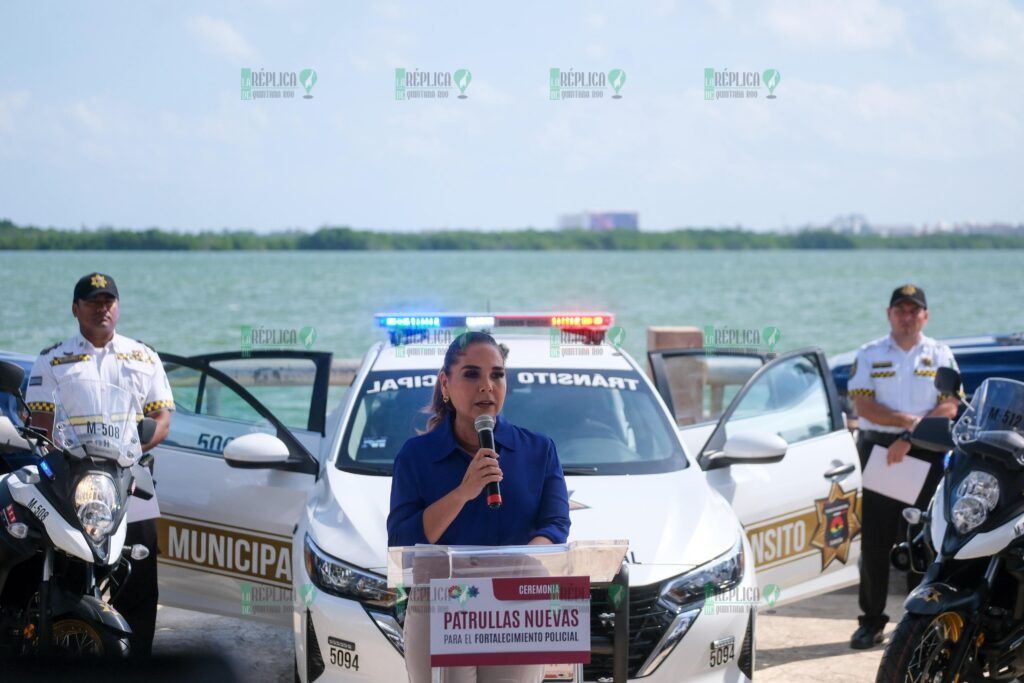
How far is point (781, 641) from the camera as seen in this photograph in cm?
637

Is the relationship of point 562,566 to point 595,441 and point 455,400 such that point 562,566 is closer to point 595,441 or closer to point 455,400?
point 455,400

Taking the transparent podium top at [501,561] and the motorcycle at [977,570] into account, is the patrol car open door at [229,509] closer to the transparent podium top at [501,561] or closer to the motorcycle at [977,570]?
the transparent podium top at [501,561]

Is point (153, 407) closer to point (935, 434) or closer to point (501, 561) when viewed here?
point (501, 561)

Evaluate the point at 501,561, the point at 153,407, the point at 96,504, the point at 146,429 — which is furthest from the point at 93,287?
the point at 501,561

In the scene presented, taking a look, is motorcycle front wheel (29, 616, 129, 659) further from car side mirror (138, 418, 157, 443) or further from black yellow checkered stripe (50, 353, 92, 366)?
black yellow checkered stripe (50, 353, 92, 366)

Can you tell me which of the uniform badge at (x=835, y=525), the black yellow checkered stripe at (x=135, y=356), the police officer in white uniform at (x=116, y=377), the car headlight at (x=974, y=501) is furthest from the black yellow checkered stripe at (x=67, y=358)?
the car headlight at (x=974, y=501)

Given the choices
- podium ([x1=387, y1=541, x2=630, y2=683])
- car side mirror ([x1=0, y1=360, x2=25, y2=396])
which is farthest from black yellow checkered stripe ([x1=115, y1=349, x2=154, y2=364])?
podium ([x1=387, y1=541, x2=630, y2=683])

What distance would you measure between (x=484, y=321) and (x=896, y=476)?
2.15m

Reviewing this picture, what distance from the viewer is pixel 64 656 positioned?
2.36 metres

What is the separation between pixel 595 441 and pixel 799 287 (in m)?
71.9

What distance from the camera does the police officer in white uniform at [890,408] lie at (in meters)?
6.27

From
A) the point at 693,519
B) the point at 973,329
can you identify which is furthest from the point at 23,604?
the point at 973,329

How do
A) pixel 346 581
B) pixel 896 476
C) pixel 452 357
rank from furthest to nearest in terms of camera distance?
pixel 896 476, pixel 346 581, pixel 452 357

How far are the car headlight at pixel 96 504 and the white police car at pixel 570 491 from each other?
706 millimetres
